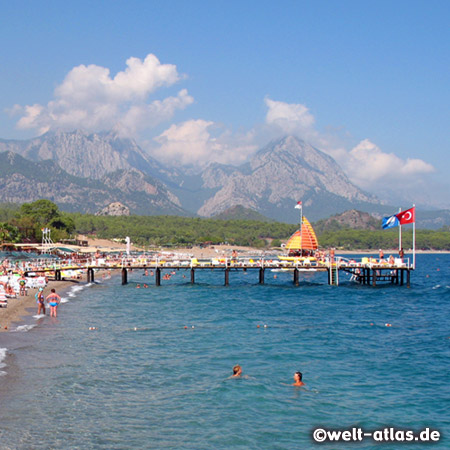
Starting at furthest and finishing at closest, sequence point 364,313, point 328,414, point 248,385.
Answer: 1. point 364,313
2. point 248,385
3. point 328,414

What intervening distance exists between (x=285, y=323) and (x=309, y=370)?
13634mm

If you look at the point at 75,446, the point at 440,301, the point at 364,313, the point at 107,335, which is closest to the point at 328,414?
the point at 75,446

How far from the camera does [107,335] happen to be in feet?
106

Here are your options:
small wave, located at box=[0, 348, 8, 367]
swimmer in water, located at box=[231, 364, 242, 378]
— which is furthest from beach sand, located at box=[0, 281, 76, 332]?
swimmer in water, located at box=[231, 364, 242, 378]

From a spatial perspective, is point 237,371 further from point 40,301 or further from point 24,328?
point 40,301

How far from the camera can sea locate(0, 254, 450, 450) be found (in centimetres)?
1750

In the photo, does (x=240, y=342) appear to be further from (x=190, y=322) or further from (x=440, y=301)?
(x=440, y=301)

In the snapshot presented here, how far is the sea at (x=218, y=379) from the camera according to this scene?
17.5 meters

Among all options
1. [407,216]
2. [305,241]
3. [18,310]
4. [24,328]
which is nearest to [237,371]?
[24,328]

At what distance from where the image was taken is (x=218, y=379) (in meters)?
23.4

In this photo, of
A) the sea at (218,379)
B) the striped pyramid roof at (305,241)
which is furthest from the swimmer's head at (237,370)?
the striped pyramid roof at (305,241)

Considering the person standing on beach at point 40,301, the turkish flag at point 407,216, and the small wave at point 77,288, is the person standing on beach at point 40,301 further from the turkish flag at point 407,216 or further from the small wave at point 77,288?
the turkish flag at point 407,216

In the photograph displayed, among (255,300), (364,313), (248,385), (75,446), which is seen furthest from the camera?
(255,300)

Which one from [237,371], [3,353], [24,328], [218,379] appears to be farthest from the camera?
[24,328]
